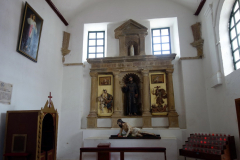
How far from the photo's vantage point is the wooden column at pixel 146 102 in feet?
28.0

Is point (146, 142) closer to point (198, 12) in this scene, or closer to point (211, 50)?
point (211, 50)

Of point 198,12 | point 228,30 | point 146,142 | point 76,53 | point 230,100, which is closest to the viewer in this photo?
point 230,100

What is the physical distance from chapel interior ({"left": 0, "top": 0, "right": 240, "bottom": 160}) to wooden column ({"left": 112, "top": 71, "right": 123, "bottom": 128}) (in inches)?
1.7

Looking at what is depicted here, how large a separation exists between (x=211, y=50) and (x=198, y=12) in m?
2.28

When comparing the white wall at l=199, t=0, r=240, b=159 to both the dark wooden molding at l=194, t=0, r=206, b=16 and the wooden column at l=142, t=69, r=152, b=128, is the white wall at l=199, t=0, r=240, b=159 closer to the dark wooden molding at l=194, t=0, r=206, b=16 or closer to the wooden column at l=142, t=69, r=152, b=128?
the dark wooden molding at l=194, t=0, r=206, b=16

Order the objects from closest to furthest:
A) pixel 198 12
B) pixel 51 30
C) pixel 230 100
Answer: pixel 230 100 < pixel 51 30 < pixel 198 12

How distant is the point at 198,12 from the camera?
8992 mm

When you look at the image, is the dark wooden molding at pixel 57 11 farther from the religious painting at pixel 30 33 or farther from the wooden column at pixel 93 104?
the wooden column at pixel 93 104

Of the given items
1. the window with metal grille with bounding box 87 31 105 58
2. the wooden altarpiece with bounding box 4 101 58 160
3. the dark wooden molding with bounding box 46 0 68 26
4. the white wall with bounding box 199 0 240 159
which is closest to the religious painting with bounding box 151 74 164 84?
the white wall with bounding box 199 0 240 159

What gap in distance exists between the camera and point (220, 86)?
7023 mm

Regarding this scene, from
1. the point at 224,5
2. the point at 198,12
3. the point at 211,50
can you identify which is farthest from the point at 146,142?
the point at 198,12

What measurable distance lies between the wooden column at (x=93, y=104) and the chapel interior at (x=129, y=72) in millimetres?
43

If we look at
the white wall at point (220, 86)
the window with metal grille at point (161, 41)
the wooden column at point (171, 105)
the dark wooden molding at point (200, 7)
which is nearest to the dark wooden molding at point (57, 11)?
the window with metal grille at point (161, 41)

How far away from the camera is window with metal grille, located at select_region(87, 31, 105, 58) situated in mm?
10188
